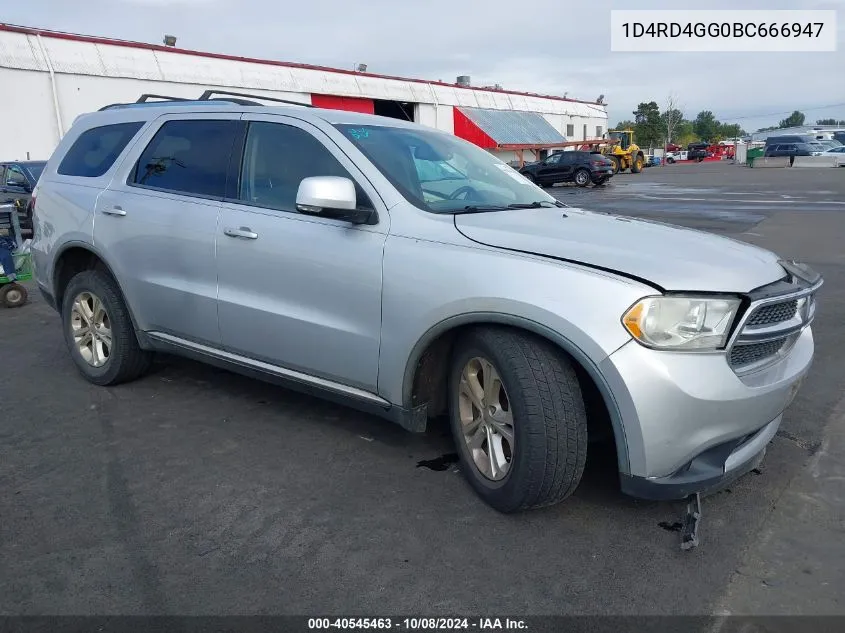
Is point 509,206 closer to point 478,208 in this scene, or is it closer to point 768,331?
point 478,208

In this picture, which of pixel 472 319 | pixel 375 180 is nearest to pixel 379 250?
pixel 375 180

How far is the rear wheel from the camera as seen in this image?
29.4 m

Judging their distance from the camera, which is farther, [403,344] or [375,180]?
[375,180]

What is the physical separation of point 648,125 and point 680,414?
85.9 m

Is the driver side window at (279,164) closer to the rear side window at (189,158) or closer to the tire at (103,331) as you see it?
the rear side window at (189,158)

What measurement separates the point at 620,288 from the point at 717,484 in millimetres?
900

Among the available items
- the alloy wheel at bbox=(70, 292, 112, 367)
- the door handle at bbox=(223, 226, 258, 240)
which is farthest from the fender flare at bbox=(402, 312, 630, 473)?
the alloy wheel at bbox=(70, 292, 112, 367)

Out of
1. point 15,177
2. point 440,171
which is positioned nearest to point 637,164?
point 15,177

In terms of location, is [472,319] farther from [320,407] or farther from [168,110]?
[168,110]

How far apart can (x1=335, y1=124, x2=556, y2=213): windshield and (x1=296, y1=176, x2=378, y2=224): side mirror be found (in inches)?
9.6

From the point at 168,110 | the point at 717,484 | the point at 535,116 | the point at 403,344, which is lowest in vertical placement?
the point at 717,484

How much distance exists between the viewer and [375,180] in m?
3.56

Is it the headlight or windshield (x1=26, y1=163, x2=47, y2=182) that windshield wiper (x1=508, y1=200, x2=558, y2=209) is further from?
windshield (x1=26, y1=163, x2=47, y2=182)

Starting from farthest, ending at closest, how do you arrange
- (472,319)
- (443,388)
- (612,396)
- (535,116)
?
1. (535,116)
2. (443,388)
3. (472,319)
4. (612,396)
